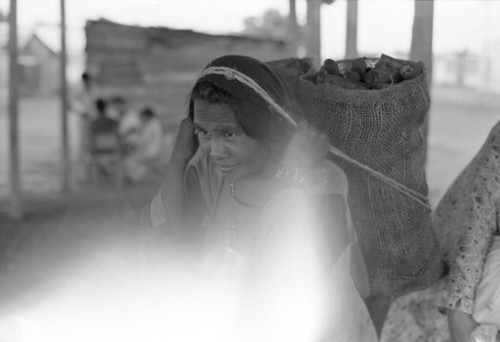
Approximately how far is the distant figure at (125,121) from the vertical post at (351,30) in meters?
7.42

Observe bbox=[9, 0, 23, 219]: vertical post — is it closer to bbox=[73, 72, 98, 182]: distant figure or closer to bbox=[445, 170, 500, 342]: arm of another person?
bbox=[73, 72, 98, 182]: distant figure

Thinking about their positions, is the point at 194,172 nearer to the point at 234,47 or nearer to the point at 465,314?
the point at 465,314

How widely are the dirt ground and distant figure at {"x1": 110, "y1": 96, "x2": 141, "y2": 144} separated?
830 millimetres

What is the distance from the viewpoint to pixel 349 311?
6.79ft

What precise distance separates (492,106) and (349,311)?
13912mm

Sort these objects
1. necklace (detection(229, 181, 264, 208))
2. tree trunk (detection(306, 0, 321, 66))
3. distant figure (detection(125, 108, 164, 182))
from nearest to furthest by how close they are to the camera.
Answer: necklace (detection(229, 181, 264, 208)) < tree trunk (detection(306, 0, 321, 66)) < distant figure (detection(125, 108, 164, 182))

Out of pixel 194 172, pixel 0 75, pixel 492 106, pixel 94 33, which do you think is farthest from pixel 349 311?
pixel 0 75

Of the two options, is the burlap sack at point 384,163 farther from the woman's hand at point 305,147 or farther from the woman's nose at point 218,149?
the woman's nose at point 218,149

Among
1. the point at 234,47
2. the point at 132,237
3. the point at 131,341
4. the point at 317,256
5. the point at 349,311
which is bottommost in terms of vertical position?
the point at 132,237

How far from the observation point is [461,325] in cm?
231

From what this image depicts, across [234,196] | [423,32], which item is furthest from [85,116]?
[234,196]

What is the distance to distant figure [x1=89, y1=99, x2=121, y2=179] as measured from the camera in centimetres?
1047

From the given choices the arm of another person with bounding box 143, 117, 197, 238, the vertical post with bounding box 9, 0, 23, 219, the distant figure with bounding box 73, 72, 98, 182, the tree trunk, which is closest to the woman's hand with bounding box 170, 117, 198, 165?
the arm of another person with bounding box 143, 117, 197, 238

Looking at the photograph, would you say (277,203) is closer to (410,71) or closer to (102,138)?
(410,71)
